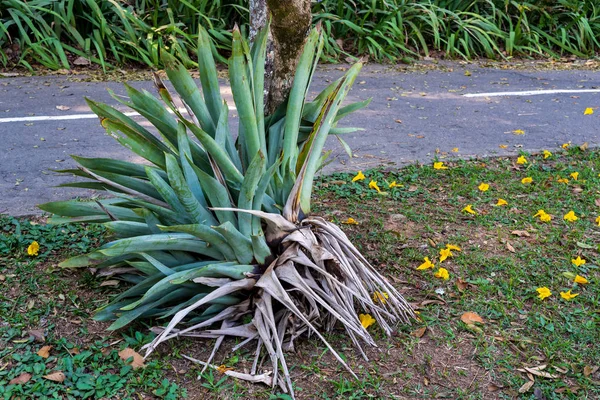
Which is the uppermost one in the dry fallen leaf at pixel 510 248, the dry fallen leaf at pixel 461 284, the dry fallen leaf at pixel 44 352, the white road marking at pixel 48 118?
the white road marking at pixel 48 118

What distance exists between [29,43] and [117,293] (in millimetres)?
5721

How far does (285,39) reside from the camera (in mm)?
3590

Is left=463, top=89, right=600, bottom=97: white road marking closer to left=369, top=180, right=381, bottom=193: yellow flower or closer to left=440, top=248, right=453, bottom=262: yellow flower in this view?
left=369, top=180, right=381, bottom=193: yellow flower

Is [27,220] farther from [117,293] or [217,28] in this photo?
[217,28]

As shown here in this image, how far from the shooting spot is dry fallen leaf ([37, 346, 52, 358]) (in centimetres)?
287

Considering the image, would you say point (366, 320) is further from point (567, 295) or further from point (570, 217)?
point (570, 217)

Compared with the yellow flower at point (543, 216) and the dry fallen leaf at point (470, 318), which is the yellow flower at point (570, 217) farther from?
the dry fallen leaf at point (470, 318)

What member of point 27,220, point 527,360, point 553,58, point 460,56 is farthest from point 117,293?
point 553,58

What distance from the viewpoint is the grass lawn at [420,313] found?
2.77m

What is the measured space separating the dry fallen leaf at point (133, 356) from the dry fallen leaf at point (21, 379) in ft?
1.24

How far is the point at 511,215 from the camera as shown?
434cm

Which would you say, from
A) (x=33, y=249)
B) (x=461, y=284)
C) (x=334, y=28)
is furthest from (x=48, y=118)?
(x=461, y=284)

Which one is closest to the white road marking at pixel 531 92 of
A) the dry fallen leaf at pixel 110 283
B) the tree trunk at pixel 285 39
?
the tree trunk at pixel 285 39

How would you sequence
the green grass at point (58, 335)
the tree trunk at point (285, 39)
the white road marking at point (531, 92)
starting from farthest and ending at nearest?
the white road marking at point (531, 92), the tree trunk at point (285, 39), the green grass at point (58, 335)
